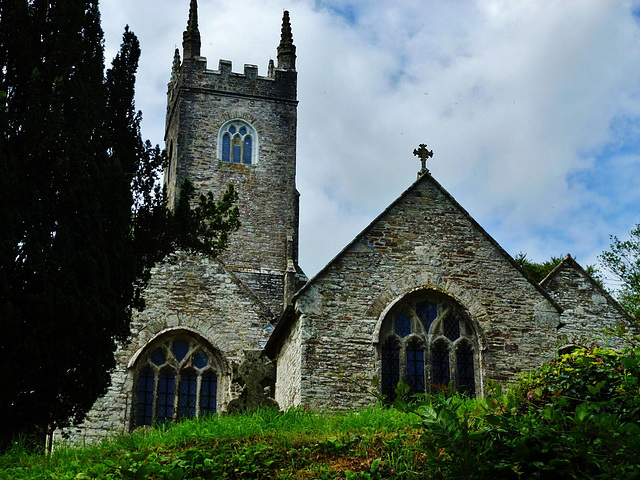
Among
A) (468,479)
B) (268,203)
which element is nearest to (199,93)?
(268,203)

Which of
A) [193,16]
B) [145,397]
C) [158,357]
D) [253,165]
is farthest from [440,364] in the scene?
[193,16]

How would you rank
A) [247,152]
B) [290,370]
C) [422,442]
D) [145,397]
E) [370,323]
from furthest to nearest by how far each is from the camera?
[247,152]
[145,397]
[290,370]
[370,323]
[422,442]

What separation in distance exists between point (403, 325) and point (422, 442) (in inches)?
341

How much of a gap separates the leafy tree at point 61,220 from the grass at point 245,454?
137 centimetres

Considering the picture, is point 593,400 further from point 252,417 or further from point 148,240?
point 148,240

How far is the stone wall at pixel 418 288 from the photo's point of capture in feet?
53.6

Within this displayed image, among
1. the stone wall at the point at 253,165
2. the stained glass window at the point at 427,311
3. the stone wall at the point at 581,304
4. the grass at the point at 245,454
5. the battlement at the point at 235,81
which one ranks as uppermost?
the battlement at the point at 235,81

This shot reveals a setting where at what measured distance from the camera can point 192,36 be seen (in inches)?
1467

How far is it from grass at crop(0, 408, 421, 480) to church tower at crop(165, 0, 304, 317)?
19.9m

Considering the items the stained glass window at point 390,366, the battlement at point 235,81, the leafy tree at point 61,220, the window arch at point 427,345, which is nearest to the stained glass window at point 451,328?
the window arch at point 427,345

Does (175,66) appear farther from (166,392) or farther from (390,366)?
(390,366)

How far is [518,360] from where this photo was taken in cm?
1688

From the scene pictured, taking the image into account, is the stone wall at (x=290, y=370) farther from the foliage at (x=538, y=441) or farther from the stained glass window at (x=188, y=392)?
the foliage at (x=538, y=441)

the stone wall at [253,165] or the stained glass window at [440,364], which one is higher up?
the stone wall at [253,165]
